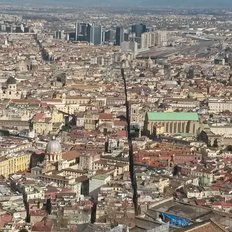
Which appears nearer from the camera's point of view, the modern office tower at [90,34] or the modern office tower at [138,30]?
the modern office tower at [90,34]

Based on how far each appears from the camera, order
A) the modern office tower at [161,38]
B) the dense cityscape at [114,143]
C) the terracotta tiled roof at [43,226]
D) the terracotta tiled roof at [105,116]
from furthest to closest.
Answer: the modern office tower at [161,38]
the terracotta tiled roof at [105,116]
the dense cityscape at [114,143]
the terracotta tiled roof at [43,226]

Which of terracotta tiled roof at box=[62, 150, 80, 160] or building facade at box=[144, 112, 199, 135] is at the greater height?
terracotta tiled roof at box=[62, 150, 80, 160]

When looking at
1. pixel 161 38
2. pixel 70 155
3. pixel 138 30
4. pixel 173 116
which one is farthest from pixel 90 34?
pixel 70 155

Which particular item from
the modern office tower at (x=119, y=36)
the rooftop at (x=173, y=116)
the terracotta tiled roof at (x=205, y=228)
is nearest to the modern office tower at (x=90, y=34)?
the modern office tower at (x=119, y=36)

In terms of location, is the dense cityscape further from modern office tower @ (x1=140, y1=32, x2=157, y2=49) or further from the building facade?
modern office tower @ (x1=140, y1=32, x2=157, y2=49)

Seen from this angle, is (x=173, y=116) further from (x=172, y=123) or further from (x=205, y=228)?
(x=205, y=228)

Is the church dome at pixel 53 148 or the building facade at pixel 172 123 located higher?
the church dome at pixel 53 148

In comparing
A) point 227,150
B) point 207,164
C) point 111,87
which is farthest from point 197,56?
point 207,164

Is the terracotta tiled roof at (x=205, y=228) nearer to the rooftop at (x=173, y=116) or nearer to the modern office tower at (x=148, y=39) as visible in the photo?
the rooftop at (x=173, y=116)

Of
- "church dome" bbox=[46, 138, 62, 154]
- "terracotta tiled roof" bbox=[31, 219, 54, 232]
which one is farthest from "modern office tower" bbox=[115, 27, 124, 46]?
"terracotta tiled roof" bbox=[31, 219, 54, 232]
